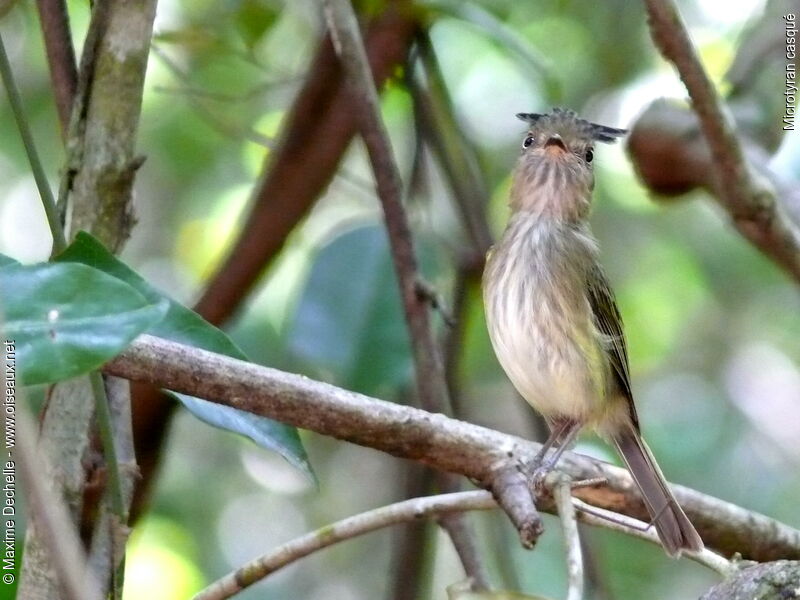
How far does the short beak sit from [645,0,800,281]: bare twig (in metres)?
0.77

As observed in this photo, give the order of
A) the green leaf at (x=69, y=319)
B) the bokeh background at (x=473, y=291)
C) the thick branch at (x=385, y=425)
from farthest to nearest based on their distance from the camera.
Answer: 1. the bokeh background at (x=473, y=291)
2. the thick branch at (x=385, y=425)
3. the green leaf at (x=69, y=319)

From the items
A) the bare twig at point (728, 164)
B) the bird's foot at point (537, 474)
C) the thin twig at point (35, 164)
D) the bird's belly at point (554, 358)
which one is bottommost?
the bird's foot at point (537, 474)

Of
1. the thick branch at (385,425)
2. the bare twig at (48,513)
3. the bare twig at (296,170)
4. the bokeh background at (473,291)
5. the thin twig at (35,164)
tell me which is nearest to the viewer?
the bare twig at (48,513)

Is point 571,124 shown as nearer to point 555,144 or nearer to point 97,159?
point 555,144

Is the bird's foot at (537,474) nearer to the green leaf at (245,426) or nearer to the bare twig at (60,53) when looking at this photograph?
the green leaf at (245,426)

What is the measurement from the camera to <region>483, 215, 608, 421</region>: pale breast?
3389mm

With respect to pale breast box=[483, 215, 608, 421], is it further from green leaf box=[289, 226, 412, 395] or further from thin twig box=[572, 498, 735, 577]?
thin twig box=[572, 498, 735, 577]

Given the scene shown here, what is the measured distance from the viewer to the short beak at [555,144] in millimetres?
3783

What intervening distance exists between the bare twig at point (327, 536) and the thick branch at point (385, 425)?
0.09 meters

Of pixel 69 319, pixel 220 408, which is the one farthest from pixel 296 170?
pixel 69 319

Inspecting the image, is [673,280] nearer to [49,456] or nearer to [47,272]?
[49,456]

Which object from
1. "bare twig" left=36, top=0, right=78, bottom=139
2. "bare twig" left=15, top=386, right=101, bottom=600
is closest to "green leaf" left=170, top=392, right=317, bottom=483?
"bare twig" left=36, top=0, right=78, bottom=139

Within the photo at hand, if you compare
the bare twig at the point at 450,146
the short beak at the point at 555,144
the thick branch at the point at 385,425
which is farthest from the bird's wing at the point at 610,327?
the thick branch at the point at 385,425

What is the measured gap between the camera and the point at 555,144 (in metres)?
3.79
